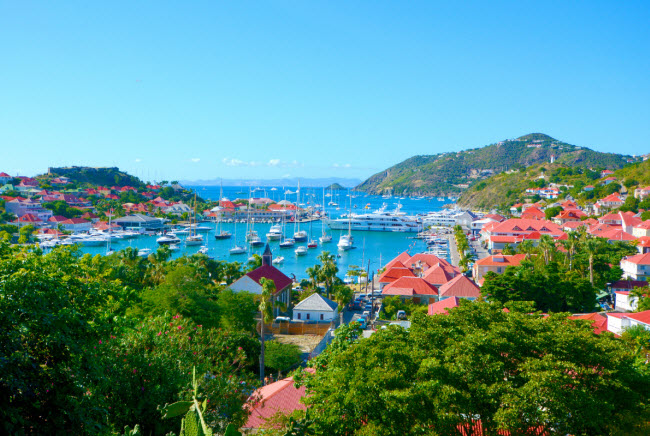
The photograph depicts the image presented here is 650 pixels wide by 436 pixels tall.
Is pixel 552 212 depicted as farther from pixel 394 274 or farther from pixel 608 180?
pixel 394 274

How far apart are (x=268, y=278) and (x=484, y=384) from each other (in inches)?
1029

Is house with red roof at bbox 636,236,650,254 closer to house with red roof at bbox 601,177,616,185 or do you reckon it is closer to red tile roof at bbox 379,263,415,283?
red tile roof at bbox 379,263,415,283

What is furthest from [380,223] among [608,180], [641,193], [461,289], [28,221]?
[461,289]

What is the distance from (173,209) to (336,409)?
421 feet

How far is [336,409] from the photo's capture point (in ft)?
34.4

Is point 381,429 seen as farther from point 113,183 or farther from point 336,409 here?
point 113,183

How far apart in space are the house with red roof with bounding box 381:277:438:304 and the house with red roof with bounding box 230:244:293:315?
26.3ft

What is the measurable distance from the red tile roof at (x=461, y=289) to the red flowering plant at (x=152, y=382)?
88.3 ft

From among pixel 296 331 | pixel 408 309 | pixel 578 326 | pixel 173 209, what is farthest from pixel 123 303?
pixel 173 209

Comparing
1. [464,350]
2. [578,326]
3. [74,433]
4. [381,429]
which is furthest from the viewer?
[578,326]

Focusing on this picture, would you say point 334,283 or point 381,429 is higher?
point 381,429

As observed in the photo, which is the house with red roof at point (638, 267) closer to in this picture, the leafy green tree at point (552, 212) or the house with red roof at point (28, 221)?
the leafy green tree at point (552, 212)

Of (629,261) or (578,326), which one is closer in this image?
(578,326)

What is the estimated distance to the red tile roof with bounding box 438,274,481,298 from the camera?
37.8 meters
